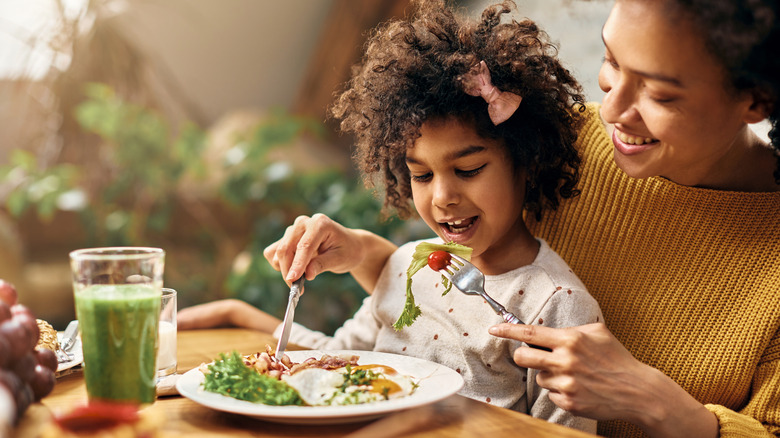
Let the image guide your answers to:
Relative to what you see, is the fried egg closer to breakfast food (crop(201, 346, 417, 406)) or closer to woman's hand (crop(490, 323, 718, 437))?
breakfast food (crop(201, 346, 417, 406))

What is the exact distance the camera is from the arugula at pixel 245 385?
97 centimetres

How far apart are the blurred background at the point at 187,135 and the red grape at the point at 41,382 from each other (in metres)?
2.07

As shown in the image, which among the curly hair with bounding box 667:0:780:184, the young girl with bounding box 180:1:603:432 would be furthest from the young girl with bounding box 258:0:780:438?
the young girl with bounding box 180:1:603:432

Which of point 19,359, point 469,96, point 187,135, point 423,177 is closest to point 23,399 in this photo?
point 19,359

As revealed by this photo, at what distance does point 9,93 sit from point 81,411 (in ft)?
15.0

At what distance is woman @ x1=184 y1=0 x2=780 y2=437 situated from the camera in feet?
3.55

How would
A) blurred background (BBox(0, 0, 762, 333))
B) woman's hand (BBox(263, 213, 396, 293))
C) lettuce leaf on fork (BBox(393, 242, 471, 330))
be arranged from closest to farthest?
lettuce leaf on fork (BBox(393, 242, 471, 330)) < woman's hand (BBox(263, 213, 396, 293)) < blurred background (BBox(0, 0, 762, 333))

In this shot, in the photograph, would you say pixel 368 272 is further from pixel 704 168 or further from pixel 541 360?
pixel 704 168

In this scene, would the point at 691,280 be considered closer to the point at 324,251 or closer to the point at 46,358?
the point at 324,251

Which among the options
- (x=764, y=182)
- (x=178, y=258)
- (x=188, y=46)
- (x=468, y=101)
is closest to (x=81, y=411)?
(x=468, y=101)

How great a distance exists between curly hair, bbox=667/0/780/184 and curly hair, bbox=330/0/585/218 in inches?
15.7

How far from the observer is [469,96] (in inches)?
54.4

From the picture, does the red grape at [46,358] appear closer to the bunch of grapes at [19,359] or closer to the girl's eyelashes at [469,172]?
the bunch of grapes at [19,359]

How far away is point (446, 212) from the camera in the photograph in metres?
1.38
